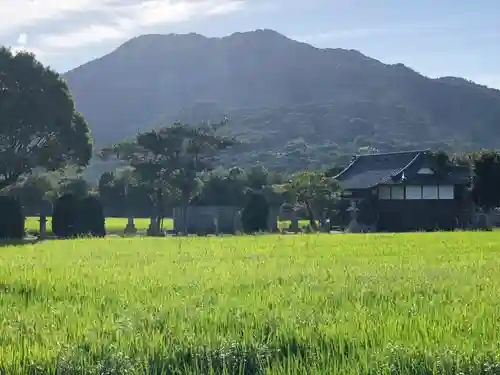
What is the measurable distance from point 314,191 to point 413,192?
191 inches

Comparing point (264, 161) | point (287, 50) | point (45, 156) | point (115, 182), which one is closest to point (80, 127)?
point (45, 156)

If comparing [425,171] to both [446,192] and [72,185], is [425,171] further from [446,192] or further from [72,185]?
[72,185]

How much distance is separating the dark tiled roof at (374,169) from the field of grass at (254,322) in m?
29.4

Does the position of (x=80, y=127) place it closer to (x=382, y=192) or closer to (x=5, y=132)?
(x=5, y=132)

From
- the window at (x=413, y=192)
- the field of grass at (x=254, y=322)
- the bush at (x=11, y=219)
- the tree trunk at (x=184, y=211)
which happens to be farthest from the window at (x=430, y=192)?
the field of grass at (x=254, y=322)

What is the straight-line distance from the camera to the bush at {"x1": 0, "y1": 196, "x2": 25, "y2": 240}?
25.3m

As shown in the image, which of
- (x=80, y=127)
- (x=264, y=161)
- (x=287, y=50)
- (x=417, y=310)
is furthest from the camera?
(x=287, y=50)

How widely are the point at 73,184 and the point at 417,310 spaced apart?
37.2m

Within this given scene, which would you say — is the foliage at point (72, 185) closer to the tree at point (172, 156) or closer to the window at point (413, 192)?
the tree at point (172, 156)

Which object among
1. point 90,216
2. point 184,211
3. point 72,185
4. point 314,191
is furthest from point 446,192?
point 72,185

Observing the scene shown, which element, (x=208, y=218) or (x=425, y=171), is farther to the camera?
(x=208, y=218)

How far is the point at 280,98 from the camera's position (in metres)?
118

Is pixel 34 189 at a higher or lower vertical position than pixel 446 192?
higher

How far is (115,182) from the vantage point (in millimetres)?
45250
